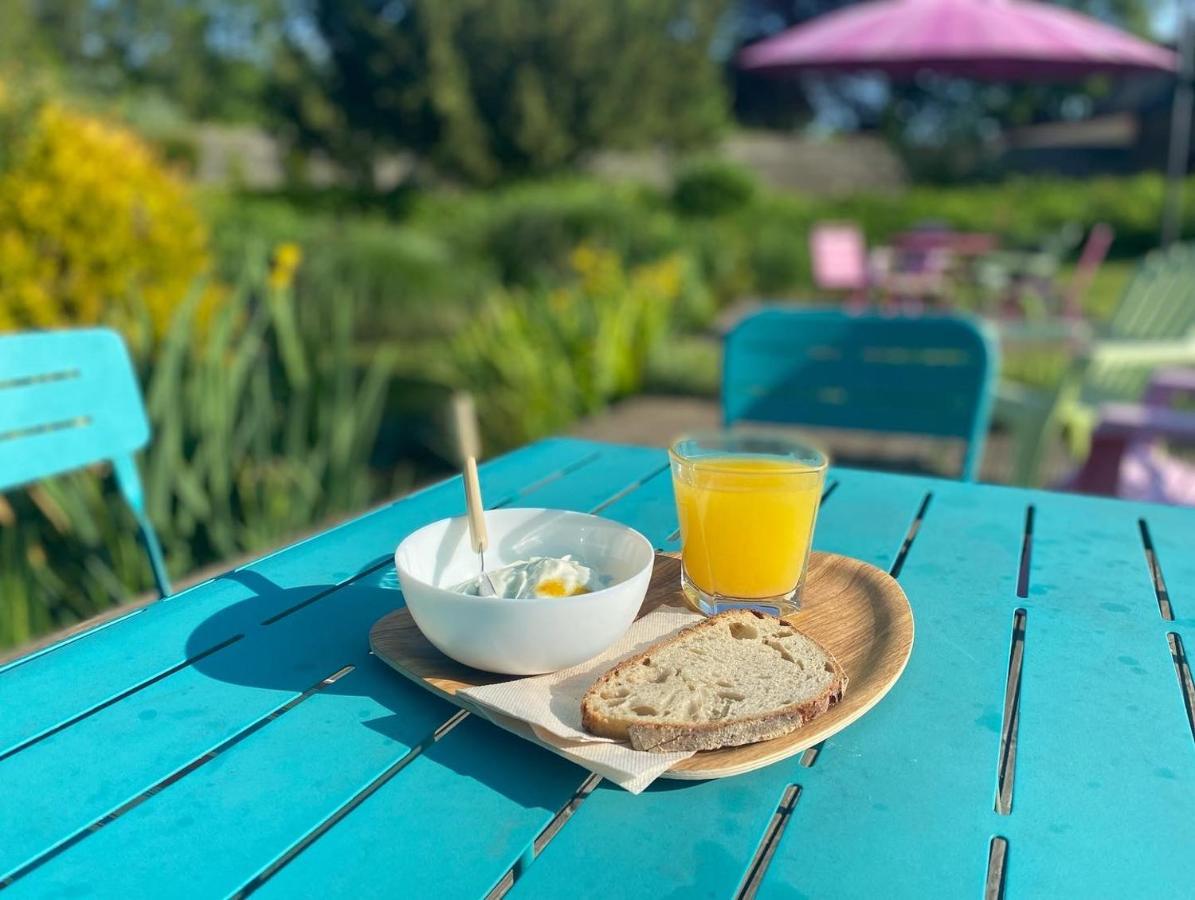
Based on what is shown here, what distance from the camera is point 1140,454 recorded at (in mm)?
2877

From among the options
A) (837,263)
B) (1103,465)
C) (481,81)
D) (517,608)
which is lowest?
(837,263)

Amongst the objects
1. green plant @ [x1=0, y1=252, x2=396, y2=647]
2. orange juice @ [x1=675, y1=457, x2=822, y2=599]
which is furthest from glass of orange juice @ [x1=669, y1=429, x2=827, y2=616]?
green plant @ [x1=0, y1=252, x2=396, y2=647]

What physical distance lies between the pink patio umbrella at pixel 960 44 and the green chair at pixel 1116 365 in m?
2.97

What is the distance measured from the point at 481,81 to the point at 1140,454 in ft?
52.3

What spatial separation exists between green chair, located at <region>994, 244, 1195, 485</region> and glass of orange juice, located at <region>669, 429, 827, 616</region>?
2444 millimetres

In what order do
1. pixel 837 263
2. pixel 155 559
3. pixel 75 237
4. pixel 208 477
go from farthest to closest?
pixel 837 263
pixel 75 237
pixel 208 477
pixel 155 559

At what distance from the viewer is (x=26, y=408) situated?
1.55 m

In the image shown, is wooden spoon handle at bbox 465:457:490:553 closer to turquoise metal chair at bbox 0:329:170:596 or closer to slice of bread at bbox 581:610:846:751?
slice of bread at bbox 581:610:846:751

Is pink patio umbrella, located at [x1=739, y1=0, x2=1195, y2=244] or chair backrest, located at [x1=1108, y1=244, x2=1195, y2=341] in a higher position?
pink patio umbrella, located at [x1=739, y1=0, x2=1195, y2=244]

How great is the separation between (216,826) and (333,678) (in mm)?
203

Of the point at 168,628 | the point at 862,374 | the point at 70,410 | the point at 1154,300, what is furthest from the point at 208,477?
the point at 1154,300

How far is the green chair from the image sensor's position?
315cm

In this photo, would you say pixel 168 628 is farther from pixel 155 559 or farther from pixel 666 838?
pixel 155 559

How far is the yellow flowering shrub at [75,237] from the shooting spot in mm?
3703
